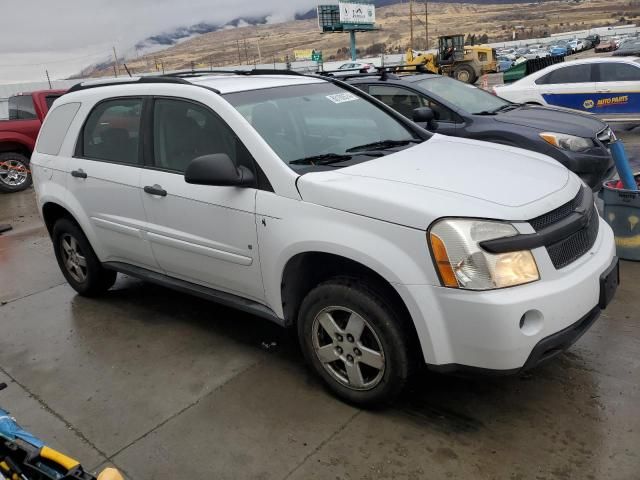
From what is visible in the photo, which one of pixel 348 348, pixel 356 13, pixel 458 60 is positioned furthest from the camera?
pixel 356 13

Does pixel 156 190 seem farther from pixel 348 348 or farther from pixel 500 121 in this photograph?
pixel 500 121

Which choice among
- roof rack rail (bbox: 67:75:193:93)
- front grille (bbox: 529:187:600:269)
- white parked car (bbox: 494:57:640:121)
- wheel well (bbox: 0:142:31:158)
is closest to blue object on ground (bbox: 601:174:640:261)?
front grille (bbox: 529:187:600:269)

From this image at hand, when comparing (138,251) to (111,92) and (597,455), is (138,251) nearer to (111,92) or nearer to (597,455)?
(111,92)

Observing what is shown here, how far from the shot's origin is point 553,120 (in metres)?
6.84

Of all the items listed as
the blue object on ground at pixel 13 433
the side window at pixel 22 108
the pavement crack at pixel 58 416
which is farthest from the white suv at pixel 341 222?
the side window at pixel 22 108

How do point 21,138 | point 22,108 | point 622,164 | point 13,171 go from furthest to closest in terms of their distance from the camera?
1. point 22,108
2. point 13,171
3. point 21,138
4. point 622,164

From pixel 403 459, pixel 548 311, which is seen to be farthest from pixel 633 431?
pixel 403 459

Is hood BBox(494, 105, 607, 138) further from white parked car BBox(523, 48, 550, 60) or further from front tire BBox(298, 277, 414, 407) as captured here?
white parked car BBox(523, 48, 550, 60)

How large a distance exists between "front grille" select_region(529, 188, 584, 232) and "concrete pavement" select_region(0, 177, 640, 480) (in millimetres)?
993

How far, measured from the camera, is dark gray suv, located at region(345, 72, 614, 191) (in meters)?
6.16

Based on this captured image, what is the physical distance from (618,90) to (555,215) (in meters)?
8.96

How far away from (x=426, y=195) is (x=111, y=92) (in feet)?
8.83

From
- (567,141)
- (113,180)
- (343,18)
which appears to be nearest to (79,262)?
(113,180)

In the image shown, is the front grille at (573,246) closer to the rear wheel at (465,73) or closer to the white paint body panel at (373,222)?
the white paint body panel at (373,222)
